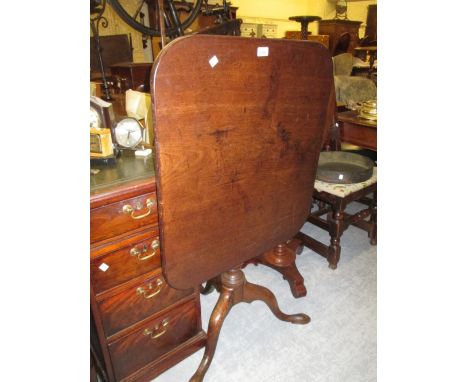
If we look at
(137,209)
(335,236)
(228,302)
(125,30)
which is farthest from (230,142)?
(125,30)

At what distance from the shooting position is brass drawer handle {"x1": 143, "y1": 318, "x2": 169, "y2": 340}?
3.78ft

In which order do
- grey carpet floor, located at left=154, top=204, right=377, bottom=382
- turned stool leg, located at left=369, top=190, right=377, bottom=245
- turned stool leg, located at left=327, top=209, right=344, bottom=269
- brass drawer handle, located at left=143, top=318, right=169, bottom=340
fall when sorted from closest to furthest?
brass drawer handle, located at left=143, top=318, right=169, bottom=340 → grey carpet floor, located at left=154, top=204, right=377, bottom=382 → turned stool leg, located at left=327, top=209, right=344, bottom=269 → turned stool leg, located at left=369, top=190, right=377, bottom=245

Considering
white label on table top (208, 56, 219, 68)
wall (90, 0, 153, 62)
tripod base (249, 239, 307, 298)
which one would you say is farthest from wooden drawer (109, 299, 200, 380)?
wall (90, 0, 153, 62)

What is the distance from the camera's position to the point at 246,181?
92 centimetres

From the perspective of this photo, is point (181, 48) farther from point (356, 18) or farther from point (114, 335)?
point (356, 18)

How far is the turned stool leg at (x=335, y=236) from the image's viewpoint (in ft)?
5.97

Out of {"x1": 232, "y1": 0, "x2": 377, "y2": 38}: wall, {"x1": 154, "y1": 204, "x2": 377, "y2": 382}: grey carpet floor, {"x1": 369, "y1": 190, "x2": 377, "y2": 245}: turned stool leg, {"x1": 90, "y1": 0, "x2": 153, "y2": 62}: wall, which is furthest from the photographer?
{"x1": 232, "y1": 0, "x2": 377, "y2": 38}: wall

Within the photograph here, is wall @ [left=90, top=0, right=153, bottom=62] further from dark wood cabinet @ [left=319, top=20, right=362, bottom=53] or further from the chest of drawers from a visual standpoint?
the chest of drawers

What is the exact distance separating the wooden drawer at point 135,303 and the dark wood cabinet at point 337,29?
22.2ft

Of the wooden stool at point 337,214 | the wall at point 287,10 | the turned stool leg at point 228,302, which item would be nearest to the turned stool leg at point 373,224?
the wooden stool at point 337,214

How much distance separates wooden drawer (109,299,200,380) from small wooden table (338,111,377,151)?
4.86 feet

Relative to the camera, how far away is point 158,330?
1182 millimetres

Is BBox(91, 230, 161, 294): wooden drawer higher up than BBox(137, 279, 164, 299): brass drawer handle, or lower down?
higher up

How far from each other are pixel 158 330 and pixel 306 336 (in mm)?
704
